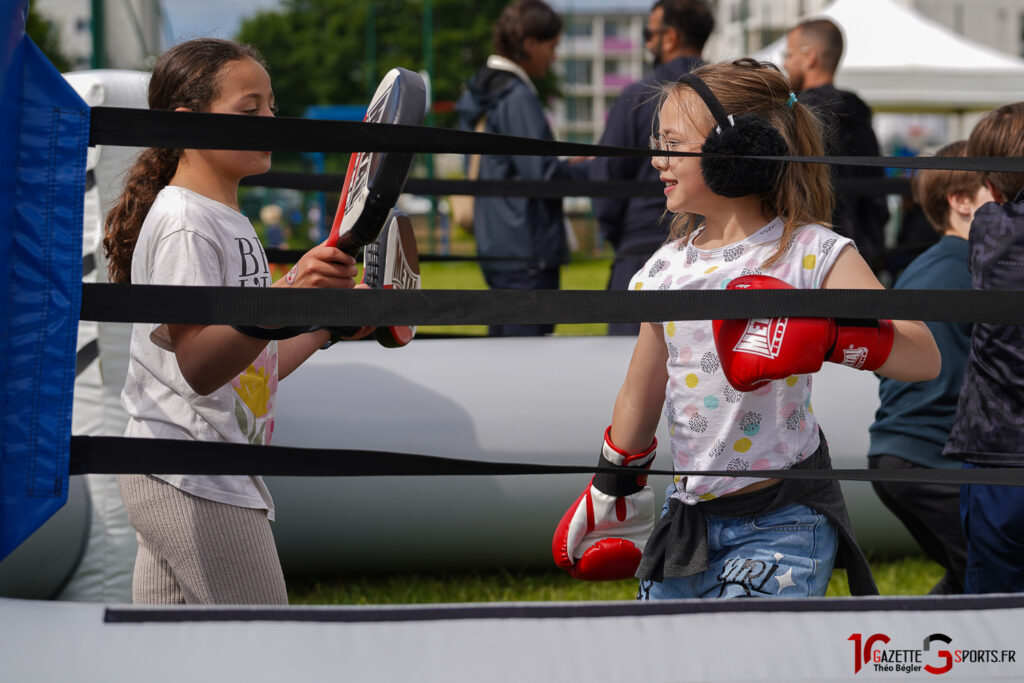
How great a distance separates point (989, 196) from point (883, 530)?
53.3 inches

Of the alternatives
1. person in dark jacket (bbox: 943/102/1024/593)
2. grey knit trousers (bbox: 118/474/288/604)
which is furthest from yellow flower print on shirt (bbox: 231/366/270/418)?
person in dark jacket (bbox: 943/102/1024/593)

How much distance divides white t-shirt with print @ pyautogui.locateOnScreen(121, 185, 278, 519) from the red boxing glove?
0.80 metres

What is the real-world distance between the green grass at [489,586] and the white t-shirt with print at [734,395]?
5.09ft

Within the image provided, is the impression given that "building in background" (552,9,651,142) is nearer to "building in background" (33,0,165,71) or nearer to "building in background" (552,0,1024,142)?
"building in background" (552,0,1024,142)

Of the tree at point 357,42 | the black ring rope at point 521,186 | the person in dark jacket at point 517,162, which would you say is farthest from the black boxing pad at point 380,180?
the tree at point 357,42

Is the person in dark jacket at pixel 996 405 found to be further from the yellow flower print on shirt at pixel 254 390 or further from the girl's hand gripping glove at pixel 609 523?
the yellow flower print on shirt at pixel 254 390

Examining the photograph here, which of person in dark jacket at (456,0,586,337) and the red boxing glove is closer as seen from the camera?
the red boxing glove

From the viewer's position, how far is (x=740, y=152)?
1.65m

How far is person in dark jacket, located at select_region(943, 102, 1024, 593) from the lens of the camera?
204cm

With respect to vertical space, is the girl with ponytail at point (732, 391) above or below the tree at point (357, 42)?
above

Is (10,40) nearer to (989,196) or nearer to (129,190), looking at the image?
(129,190)

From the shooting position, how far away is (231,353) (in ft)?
5.31

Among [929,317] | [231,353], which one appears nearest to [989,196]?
[929,317]

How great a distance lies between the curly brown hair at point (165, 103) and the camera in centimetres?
182
